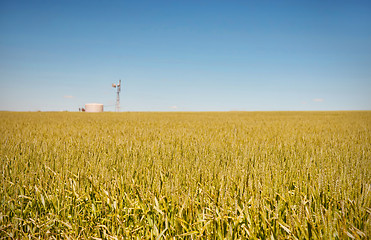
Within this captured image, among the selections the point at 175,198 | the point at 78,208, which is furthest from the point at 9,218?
the point at 175,198

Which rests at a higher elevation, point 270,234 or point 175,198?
point 175,198

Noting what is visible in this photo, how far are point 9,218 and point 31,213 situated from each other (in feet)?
0.61

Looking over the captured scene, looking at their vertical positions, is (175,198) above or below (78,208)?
above

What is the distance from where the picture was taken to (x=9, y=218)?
183 cm

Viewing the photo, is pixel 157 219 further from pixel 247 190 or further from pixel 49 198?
pixel 49 198

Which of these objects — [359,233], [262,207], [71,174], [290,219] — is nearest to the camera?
[359,233]

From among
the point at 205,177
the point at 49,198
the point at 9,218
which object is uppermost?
the point at 205,177

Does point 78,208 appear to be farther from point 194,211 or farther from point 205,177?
point 205,177

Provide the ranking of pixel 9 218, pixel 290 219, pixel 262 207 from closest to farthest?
1. pixel 290 219
2. pixel 262 207
3. pixel 9 218

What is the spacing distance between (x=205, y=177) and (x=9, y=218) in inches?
67.9

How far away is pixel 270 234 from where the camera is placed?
1512 mm

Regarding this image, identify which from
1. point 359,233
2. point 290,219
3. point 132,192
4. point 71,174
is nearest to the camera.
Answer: point 359,233

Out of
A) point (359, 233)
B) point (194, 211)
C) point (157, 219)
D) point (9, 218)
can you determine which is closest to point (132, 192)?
point (157, 219)

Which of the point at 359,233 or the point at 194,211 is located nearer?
the point at 359,233
